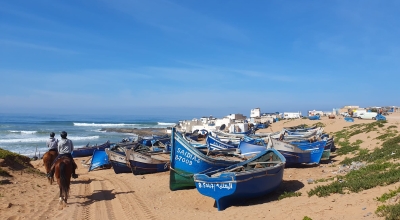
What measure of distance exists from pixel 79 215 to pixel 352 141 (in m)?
22.0

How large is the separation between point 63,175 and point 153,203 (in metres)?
3.10

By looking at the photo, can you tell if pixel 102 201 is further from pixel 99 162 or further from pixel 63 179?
pixel 99 162

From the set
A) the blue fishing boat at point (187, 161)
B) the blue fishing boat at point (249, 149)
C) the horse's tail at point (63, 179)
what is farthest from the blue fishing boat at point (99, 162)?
the horse's tail at point (63, 179)

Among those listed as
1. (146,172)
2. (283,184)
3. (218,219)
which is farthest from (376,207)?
(146,172)

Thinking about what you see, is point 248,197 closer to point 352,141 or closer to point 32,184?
point 32,184

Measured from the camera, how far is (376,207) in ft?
22.7

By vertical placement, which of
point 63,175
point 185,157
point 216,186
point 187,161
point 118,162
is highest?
point 185,157

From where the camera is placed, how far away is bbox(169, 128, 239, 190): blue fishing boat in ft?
37.2

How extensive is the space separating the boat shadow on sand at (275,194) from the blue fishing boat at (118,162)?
9115mm

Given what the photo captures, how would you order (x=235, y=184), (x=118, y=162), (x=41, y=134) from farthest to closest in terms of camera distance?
(x=41, y=134) < (x=118, y=162) < (x=235, y=184)

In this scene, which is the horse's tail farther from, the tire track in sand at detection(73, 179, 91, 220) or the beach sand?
the tire track in sand at detection(73, 179, 91, 220)

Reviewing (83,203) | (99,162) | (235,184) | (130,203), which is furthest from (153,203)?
(99,162)

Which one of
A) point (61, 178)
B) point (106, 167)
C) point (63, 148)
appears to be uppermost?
point (63, 148)

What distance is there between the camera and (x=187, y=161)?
11.4 m
